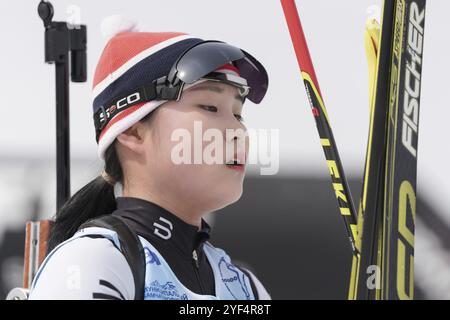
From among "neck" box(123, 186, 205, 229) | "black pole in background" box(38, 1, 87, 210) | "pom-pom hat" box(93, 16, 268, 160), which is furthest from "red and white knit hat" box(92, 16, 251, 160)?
"black pole in background" box(38, 1, 87, 210)

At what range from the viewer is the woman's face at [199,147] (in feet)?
5.22

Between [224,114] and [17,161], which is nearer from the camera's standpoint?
[224,114]

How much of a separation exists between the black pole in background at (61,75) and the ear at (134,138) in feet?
1.95

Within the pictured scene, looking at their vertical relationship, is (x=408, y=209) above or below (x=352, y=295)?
above

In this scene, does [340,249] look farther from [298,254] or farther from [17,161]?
[17,161]

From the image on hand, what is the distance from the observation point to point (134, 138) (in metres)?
1.68

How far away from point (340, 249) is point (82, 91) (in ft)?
8.37

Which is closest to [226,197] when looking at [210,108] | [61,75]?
[210,108]

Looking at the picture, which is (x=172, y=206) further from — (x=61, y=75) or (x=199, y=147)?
(x=61, y=75)

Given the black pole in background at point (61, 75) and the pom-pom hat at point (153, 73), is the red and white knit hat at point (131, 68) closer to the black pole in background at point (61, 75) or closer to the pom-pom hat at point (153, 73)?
the pom-pom hat at point (153, 73)

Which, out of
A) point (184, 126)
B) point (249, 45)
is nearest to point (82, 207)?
point (184, 126)

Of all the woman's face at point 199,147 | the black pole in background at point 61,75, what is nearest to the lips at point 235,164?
the woman's face at point 199,147

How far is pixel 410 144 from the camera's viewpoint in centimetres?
136

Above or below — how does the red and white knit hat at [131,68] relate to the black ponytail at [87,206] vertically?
above
